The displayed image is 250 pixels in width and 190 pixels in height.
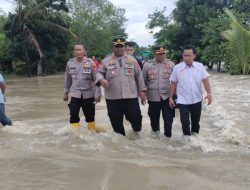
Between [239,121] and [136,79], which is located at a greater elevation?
[136,79]

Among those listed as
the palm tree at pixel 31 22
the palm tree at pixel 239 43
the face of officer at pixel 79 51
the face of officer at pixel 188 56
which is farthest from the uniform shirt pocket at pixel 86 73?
the palm tree at pixel 31 22

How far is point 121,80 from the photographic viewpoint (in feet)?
21.6

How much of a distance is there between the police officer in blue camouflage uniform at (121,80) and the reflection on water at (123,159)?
538 millimetres

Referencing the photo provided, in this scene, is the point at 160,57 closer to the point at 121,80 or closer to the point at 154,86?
the point at 154,86

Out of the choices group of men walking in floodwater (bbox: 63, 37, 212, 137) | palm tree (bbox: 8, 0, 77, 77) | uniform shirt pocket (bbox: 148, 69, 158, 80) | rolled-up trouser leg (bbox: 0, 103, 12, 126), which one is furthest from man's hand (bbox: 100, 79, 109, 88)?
palm tree (bbox: 8, 0, 77, 77)

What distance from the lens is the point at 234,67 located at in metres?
27.5

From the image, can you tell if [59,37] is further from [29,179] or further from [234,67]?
[29,179]

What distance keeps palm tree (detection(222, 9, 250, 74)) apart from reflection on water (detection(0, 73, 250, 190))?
1685cm

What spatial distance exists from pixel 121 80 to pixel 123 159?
135cm

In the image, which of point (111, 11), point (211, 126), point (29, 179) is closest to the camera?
point (29, 179)

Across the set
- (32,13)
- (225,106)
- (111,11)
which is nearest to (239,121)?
(225,106)

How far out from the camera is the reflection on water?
479cm

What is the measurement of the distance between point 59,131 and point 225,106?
5456 millimetres

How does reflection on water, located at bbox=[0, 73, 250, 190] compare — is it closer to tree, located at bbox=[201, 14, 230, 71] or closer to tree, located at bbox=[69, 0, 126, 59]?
tree, located at bbox=[201, 14, 230, 71]
